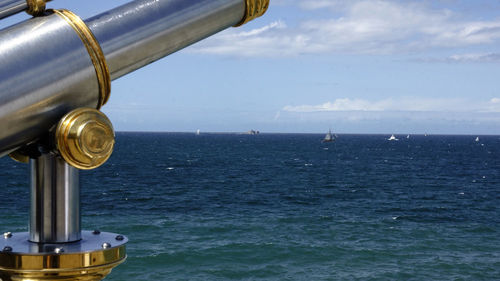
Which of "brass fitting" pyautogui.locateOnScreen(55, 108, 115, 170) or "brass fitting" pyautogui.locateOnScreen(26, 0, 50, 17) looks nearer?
"brass fitting" pyautogui.locateOnScreen(55, 108, 115, 170)

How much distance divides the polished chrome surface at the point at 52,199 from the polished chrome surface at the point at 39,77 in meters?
0.07

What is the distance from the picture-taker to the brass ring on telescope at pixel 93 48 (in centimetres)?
132

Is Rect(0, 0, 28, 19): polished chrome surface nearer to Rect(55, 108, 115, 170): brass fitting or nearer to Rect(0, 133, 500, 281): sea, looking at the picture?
Rect(55, 108, 115, 170): brass fitting

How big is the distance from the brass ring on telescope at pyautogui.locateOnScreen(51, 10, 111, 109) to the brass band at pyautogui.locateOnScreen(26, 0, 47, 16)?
38mm

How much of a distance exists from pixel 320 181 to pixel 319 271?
137 feet

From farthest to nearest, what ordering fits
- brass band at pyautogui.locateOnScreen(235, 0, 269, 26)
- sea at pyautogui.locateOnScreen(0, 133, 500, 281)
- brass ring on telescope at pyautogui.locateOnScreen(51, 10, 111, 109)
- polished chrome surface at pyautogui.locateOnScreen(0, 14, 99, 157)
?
sea at pyautogui.locateOnScreen(0, 133, 500, 281), brass band at pyautogui.locateOnScreen(235, 0, 269, 26), brass ring on telescope at pyautogui.locateOnScreen(51, 10, 111, 109), polished chrome surface at pyautogui.locateOnScreen(0, 14, 99, 157)

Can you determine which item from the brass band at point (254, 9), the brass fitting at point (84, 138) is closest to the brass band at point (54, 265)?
the brass fitting at point (84, 138)

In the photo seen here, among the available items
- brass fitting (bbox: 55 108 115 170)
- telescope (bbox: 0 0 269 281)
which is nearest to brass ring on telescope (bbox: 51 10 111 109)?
telescope (bbox: 0 0 269 281)

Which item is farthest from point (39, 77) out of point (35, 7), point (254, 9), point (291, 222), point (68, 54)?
point (291, 222)

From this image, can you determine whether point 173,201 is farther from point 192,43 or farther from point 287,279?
point 192,43

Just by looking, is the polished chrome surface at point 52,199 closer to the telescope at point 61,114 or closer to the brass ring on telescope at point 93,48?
the telescope at point 61,114

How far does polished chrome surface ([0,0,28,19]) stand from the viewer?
4.37ft

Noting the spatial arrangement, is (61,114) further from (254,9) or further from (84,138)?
(254,9)

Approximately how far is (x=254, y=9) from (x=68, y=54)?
2.02 ft
